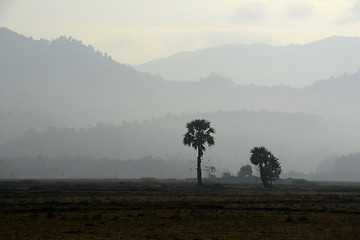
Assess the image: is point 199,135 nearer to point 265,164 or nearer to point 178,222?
point 265,164

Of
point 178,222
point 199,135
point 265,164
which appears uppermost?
point 199,135

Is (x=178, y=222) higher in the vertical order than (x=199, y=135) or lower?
lower

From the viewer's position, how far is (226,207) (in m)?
57.6

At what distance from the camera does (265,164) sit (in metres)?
127

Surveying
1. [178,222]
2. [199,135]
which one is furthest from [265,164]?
[178,222]

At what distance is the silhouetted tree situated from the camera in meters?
125

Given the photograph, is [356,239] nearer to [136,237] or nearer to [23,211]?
[136,237]

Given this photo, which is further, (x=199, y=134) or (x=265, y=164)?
(x=199, y=134)

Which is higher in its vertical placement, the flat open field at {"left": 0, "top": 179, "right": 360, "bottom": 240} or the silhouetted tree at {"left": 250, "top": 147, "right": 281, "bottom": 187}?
the silhouetted tree at {"left": 250, "top": 147, "right": 281, "bottom": 187}

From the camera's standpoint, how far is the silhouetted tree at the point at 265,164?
125 meters

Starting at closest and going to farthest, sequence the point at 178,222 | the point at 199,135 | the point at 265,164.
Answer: the point at 178,222, the point at 265,164, the point at 199,135

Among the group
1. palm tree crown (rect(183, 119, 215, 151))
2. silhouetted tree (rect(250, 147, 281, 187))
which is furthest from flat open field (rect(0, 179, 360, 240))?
palm tree crown (rect(183, 119, 215, 151))

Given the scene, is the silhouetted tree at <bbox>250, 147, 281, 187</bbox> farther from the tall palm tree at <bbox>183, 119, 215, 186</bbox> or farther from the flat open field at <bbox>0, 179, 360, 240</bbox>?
the flat open field at <bbox>0, 179, 360, 240</bbox>

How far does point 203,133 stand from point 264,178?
21.2 m
